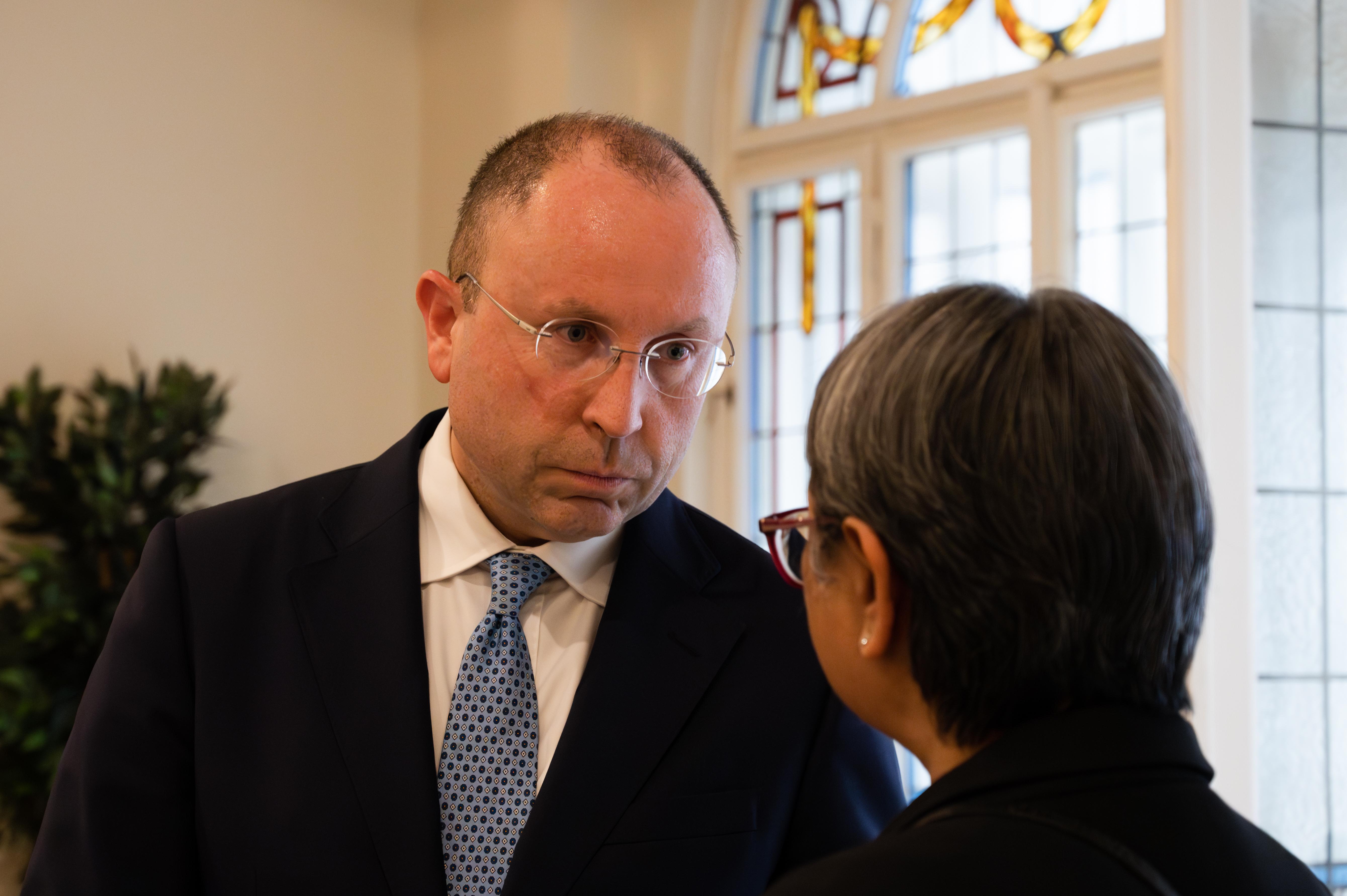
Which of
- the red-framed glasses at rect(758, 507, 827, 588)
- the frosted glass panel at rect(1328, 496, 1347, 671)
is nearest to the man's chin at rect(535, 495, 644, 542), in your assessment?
the red-framed glasses at rect(758, 507, 827, 588)

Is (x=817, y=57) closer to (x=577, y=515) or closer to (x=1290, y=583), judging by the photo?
(x=1290, y=583)

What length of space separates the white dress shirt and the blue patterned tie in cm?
3

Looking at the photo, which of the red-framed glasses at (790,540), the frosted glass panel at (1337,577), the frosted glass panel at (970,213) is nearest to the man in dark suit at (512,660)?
the red-framed glasses at (790,540)

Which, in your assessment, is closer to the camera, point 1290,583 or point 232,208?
point 1290,583

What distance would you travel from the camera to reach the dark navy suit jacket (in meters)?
1.33

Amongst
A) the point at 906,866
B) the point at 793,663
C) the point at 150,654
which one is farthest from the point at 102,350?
the point at 906,866

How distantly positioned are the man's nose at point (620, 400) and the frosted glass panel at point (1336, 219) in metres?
2.54

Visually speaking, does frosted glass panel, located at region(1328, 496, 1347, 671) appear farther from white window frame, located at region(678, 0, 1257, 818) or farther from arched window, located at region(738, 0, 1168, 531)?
arched window, located at region(738, 0, 1168, 531)

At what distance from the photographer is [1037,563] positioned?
32.7 inches

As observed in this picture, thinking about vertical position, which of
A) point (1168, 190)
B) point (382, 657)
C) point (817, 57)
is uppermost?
point (817, 57)

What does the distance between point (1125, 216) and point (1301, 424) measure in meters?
0.91

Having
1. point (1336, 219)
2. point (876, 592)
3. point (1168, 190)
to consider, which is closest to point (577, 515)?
point (876, 592)

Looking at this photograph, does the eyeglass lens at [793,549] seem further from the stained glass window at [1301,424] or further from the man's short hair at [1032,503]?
the stained glass window at [1301,424]

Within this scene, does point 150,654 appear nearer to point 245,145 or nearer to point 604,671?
point 604,671
